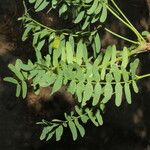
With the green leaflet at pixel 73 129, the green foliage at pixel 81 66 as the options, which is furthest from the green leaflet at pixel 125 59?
the green leaflet at pixel 73 129

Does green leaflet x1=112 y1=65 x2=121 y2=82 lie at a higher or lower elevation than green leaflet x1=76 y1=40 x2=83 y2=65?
lower

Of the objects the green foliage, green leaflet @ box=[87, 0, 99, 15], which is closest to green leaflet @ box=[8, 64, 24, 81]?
the green foliage

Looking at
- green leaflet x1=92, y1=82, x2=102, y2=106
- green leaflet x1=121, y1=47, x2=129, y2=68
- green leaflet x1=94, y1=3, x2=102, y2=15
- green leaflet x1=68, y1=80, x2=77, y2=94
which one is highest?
green leaflet x1=94, y1=3, x2=102, y2=15

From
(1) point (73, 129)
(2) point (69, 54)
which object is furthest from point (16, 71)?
(1) point (73, 129)

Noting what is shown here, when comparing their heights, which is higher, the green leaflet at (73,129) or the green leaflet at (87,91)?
the green leaflet at (87,91)

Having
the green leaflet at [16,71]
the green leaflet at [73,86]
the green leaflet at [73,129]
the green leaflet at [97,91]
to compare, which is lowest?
the green leaflet at [73,129]

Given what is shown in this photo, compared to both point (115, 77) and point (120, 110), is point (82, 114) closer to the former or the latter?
point (115, 77)

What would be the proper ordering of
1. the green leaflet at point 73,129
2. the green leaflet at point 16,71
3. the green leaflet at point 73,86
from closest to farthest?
the green leaflet at point 73,86, the green leaflet at point 16,71, the green leaflet at point 73,129

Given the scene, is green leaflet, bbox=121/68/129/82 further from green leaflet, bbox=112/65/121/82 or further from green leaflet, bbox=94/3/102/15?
green leaflet, bbox=94/3/102/15

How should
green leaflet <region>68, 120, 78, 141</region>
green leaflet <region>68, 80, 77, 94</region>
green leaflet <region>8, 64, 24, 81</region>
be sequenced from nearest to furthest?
green leaflet <region>68, 80, 77, 94</region> → green leaflet <region>8, 64, 24, 81</region> → green leaflet <region>68, 120, 78, 141</region>

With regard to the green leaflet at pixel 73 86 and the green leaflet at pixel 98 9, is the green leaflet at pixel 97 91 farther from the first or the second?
the green leaflet at pixel 98 9

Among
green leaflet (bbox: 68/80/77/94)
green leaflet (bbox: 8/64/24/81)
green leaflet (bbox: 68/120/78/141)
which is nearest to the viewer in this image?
green leaflet (bbox: 68/80/77/94)
